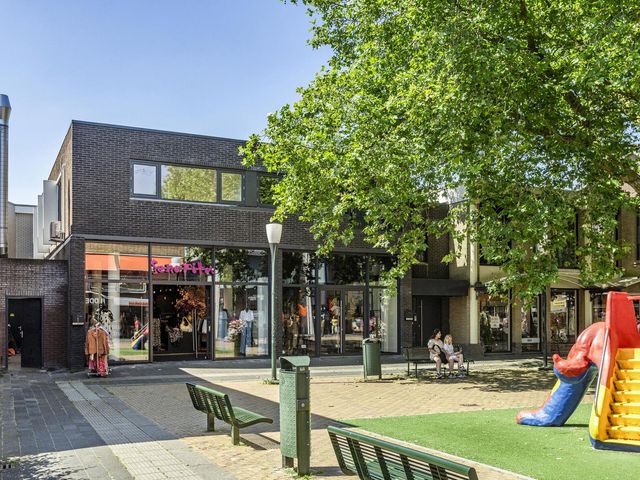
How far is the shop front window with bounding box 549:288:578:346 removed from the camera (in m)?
27.7

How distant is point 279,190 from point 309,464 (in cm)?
→ 1088

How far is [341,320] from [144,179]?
27.1ft

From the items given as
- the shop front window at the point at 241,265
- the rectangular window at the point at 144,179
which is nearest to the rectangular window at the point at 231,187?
the shop front window at the point at 241,265

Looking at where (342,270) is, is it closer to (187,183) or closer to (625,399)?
(187,183)

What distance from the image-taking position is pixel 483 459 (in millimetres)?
8281

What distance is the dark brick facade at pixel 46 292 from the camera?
19.2m

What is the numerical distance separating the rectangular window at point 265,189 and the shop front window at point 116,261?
4.17 m

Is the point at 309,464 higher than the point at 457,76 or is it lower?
lower

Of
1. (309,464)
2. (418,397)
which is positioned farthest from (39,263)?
(309,464)

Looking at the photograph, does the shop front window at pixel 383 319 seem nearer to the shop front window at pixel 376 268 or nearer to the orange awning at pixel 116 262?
the shop front window at pixel 376 268

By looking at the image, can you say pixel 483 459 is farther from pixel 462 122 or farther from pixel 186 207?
pixel 186 207

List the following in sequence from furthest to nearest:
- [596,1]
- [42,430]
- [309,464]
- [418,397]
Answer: [418,397] < [596,1] < [42,430] < [309,464]

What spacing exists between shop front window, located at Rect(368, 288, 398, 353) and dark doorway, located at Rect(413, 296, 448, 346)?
204 cm

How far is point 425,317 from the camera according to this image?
26.8 m
